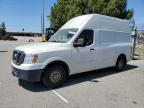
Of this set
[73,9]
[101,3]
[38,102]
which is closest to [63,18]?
[73,9]

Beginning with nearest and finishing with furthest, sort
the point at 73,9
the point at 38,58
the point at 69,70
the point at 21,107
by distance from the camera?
the point at 21,107, the point at 38,58, the point at 69,70, the point at 73,9

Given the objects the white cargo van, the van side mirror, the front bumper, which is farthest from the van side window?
the front bumper

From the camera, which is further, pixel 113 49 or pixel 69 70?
pixel 113 49

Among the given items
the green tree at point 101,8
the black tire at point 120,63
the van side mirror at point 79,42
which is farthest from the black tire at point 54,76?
the green tree at point 101,8

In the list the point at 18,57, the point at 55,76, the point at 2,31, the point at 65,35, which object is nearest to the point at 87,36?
the point at 65,35

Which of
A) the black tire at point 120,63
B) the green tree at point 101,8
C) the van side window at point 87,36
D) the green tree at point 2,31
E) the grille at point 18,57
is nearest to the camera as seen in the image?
the grille at point 18,57

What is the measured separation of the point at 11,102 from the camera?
19.8 ft

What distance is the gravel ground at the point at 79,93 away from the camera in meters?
6.00

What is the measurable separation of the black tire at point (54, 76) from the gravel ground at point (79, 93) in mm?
213

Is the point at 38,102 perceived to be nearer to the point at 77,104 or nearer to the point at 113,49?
the point at 77,104

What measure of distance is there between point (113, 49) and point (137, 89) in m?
2.67

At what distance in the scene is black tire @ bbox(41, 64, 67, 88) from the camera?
7.26 m

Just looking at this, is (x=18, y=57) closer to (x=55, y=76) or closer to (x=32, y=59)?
(x=32, y=59)

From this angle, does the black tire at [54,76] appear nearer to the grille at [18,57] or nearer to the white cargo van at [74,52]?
the white cargo van at [74,52]
